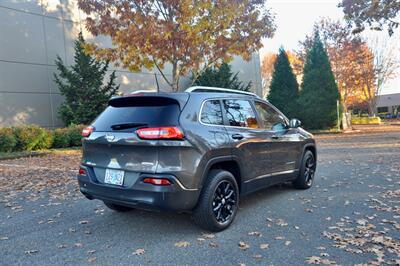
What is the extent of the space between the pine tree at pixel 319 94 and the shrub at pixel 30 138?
1735 cm

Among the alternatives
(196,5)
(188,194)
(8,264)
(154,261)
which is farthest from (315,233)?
(196,5)

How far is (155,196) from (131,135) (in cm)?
77

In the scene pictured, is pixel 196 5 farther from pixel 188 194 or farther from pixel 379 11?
pixel 379 11

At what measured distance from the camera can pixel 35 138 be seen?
13.2 meters

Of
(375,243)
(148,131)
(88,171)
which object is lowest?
(375,243)

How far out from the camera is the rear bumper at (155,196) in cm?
369

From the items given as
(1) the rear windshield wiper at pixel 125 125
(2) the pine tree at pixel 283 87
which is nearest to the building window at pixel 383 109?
(2) the pine tree at pixel 283 87

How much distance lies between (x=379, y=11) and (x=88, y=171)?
17.2 meters

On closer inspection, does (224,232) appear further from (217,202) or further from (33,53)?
(33,53)

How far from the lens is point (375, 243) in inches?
150

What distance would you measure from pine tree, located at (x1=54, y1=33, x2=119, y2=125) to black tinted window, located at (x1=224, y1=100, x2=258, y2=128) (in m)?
12.8

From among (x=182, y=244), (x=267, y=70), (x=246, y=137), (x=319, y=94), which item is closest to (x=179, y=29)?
(x=246, y=137)

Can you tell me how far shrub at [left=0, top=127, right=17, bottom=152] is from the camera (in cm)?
1231

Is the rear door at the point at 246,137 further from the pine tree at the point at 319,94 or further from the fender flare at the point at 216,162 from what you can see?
the pine tree at the point at 319,94
